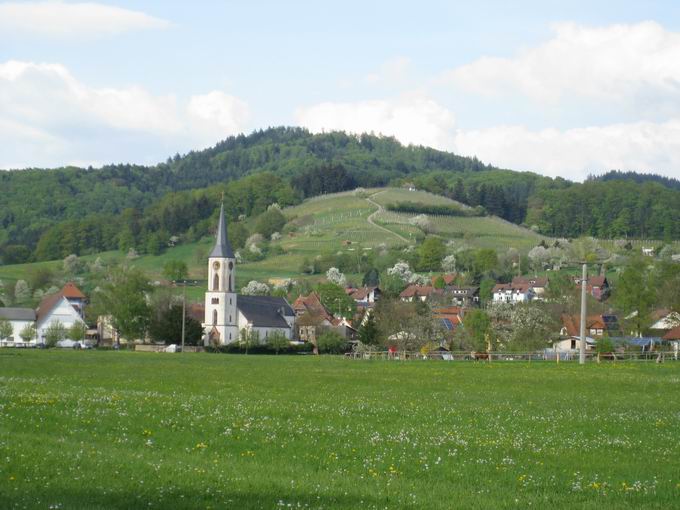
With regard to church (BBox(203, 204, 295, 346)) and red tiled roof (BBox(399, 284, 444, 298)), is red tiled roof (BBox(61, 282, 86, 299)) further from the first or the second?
red tiled roof (BBox(399, 284, 444, 298))

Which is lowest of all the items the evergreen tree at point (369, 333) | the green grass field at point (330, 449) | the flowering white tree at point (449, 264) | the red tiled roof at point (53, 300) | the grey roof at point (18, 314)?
the green grass field at point (330, 449)

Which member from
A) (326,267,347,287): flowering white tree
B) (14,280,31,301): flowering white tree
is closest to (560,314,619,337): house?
(326,267,347,287): flowering white tree

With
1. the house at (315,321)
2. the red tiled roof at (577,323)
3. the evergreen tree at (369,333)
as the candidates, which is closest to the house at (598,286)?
the red tiled roof at (577,323)

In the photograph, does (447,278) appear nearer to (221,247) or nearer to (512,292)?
(512,292)

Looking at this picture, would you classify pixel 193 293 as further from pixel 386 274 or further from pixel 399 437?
pixel 399 437

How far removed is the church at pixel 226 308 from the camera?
137875 mm

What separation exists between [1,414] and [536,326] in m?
A: 91.8

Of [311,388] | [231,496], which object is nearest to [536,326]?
[311,388]

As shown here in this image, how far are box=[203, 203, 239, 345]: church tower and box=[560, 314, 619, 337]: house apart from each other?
45189mm

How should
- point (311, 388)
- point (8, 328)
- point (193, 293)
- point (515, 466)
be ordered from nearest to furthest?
point (515, 466) < point (311, 388) < point (8, 328) < point (193, 293)

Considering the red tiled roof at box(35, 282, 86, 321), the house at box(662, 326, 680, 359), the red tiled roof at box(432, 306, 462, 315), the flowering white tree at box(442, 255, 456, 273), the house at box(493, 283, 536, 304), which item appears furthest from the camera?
the flowering white tree at box(442, 255, 456, 273)

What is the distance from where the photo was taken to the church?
137875 mm

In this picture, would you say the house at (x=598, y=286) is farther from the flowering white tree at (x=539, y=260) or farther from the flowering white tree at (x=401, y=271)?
the flowering white tree at (x=401, y=271)

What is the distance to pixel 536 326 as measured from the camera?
111m
